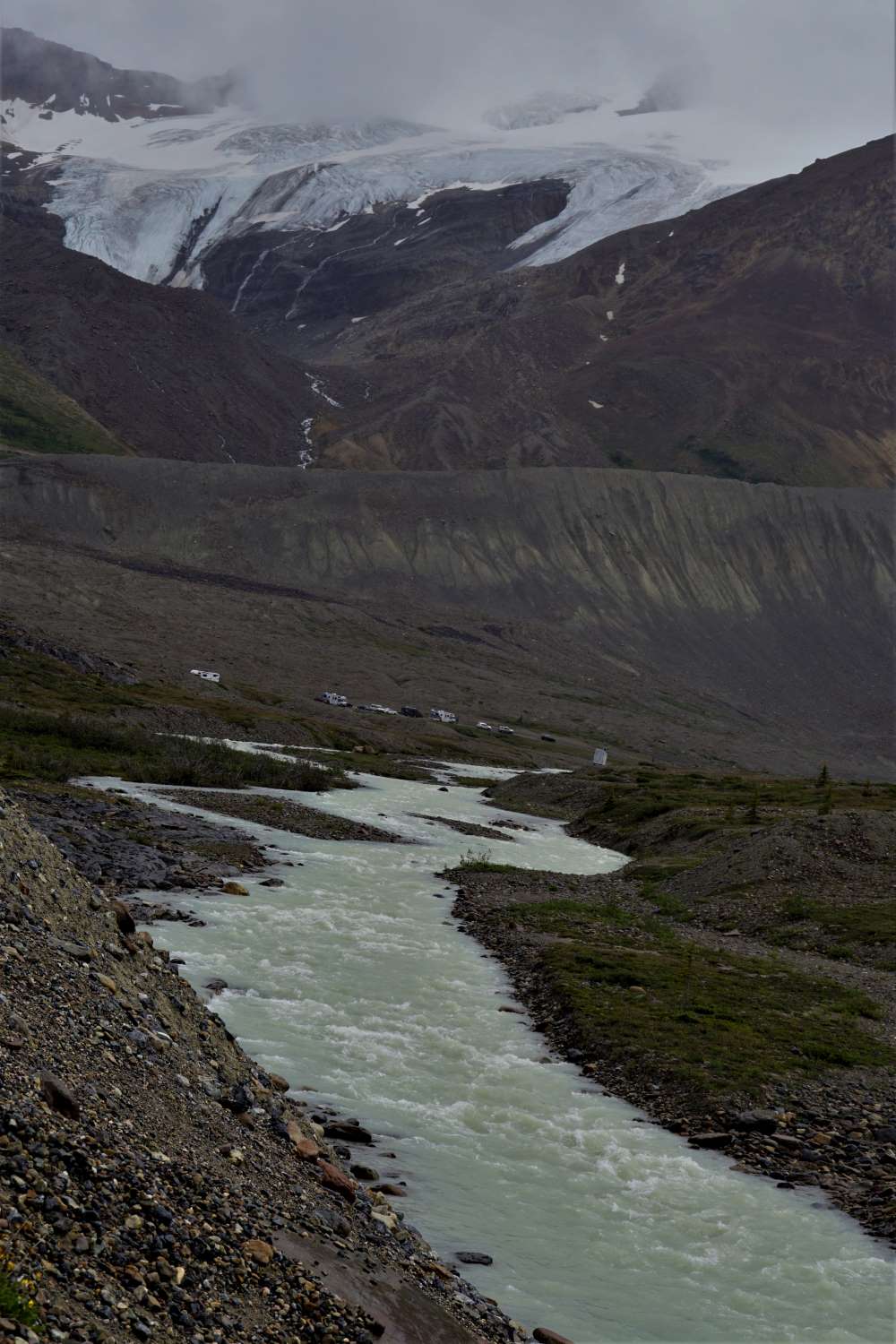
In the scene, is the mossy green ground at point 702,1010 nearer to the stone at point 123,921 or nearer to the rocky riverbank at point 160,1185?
the rocky riverbank at point 160,1185

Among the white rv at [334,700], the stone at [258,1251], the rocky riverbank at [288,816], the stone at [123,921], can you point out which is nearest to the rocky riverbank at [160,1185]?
the stone at [258,1251]

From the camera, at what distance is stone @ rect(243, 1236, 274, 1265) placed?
33.5 feet

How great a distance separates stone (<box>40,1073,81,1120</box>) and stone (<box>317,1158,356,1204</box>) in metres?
3.16

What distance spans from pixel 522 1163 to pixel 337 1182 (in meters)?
4.29

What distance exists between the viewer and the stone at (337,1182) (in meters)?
12.9

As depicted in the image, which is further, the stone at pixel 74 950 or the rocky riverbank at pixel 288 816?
the rocky riverbank at pixel 288 816

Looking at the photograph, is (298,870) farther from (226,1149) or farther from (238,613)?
(238,613)

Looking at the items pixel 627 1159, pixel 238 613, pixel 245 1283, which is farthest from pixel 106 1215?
pixel 238 613

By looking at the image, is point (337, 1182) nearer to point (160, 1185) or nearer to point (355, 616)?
point (160, 1185)

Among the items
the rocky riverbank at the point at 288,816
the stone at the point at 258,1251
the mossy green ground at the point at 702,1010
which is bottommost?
the rocky riverbank at the point at 288,816

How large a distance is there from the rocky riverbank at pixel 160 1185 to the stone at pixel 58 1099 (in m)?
0.02

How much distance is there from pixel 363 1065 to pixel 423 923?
41.0 feet

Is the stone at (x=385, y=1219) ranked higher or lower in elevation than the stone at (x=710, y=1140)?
higher

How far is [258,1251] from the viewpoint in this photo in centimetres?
1030
